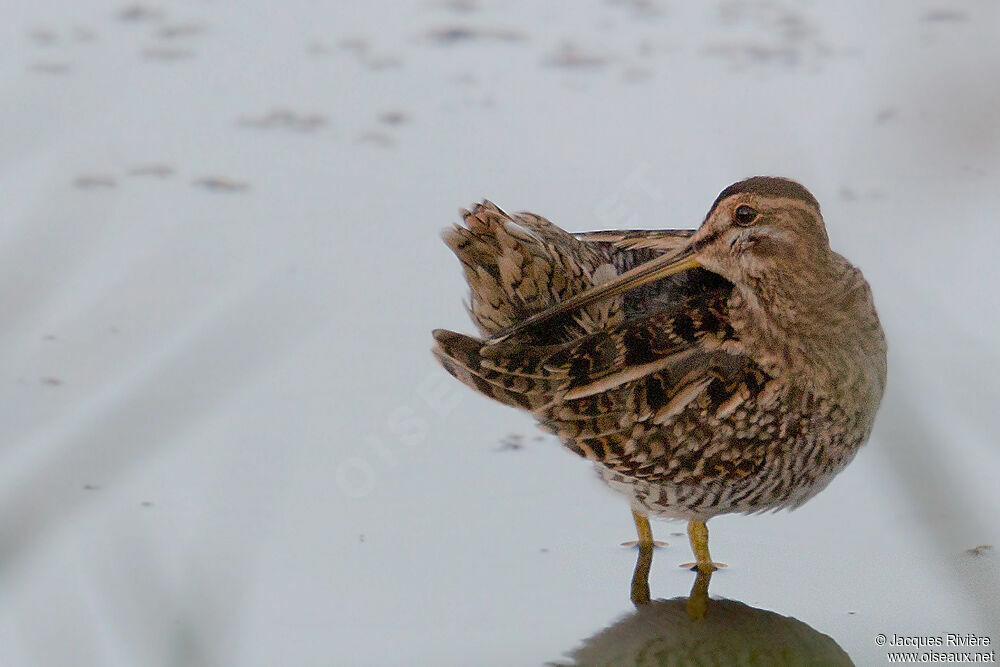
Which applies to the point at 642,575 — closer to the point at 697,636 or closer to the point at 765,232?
the point at 697,636

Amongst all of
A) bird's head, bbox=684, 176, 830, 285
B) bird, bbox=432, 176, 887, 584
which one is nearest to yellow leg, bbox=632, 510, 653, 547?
bird, bbox=432, 176, 887, 584

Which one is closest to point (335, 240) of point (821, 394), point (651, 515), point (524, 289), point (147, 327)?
point (147, 327)

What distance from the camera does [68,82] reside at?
14.7ft

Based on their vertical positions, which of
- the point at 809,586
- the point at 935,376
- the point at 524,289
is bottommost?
the point at 809,586

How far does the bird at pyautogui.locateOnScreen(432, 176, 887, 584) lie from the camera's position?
2523 mm

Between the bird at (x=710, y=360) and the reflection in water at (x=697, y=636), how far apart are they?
129 mm

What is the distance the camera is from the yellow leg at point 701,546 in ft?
9.00

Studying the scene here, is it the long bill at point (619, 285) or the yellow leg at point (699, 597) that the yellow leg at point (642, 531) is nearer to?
the yellow leg at point (699, 597)

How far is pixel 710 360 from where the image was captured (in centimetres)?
254

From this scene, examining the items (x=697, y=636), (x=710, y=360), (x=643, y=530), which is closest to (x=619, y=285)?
(x=710, y=360)

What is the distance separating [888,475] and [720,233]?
1.61 m

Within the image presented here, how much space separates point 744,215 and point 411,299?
4.07ft

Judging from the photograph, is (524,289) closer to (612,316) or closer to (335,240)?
(612,316)

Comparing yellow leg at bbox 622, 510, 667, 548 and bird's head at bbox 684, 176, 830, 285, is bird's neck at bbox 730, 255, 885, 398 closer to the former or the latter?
bird's head at bbox 684, 176, 830, 285
